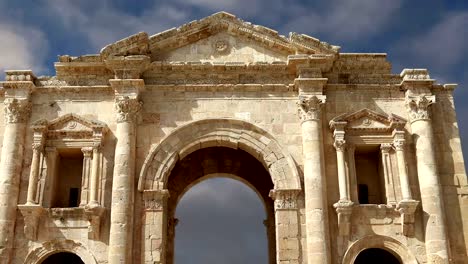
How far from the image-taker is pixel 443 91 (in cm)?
1961

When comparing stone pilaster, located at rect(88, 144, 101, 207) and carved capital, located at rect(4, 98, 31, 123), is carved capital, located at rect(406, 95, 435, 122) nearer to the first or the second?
stone pilaster, located at rect(88, 144, 101, 207)

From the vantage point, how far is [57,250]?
17.6 m

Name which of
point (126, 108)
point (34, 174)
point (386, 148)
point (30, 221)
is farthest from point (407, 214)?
point (34, 174)

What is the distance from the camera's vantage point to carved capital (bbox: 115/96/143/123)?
60.8 feet

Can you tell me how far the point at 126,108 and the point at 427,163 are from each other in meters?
9.07

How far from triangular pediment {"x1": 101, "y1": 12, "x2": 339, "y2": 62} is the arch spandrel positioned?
236cm

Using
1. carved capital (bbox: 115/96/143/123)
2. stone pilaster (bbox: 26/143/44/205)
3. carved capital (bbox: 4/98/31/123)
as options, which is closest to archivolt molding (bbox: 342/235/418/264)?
carved capital (bbox: 115/96/143/123)

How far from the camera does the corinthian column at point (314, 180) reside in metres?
17.2

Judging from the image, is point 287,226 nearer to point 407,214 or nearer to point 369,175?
point 407,214

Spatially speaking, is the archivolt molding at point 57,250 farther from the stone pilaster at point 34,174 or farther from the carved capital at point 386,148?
the carved capital at point 386,148

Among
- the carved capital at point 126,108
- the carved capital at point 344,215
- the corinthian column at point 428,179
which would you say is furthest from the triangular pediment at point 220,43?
the carved capital at point 344,215

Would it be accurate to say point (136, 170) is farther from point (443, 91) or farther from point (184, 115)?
point (443, 91)

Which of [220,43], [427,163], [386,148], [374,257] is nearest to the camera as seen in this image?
[427,163]

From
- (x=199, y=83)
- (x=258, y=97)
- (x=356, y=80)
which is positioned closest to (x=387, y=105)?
(x=356, y=80)
